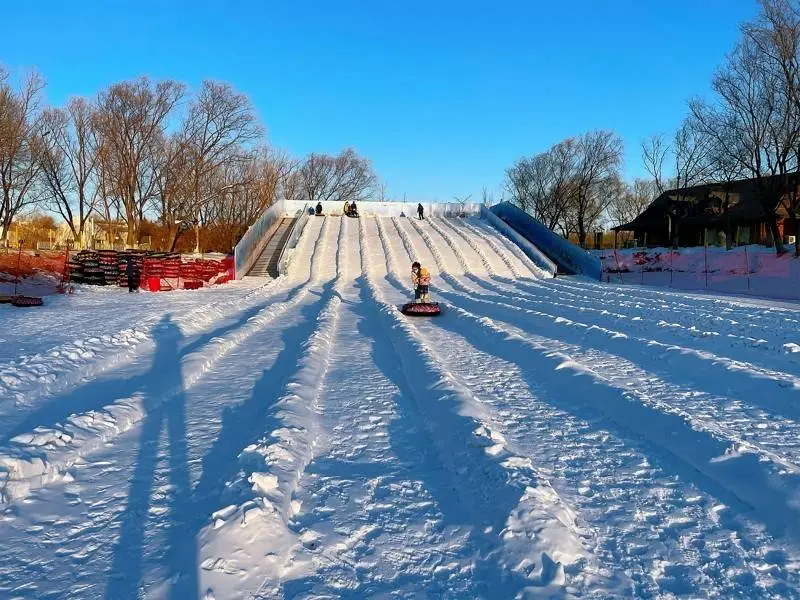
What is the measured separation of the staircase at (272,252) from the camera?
29703 mm

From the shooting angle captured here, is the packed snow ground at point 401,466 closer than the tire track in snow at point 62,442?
Yes

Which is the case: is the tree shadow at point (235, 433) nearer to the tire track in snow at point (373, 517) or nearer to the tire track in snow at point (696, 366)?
the tire track in snow at point (373, 517)

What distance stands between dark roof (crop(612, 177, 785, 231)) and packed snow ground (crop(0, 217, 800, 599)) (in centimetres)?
3743

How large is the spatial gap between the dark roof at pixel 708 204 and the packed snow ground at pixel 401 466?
37430 millimetres

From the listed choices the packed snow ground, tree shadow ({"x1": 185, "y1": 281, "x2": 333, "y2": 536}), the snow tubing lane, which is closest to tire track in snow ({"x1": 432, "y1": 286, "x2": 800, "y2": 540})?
the packed snow ground

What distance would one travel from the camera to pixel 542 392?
7.48m

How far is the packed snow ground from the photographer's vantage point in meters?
3.39

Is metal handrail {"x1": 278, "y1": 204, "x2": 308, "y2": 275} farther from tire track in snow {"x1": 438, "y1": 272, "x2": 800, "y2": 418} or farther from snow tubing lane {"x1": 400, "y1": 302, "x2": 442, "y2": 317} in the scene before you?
tire track in snow {"x1": 438, "y1": 272, "x2": 800, "y2": 418}

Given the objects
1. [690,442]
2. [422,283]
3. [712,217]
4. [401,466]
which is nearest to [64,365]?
[401,466]

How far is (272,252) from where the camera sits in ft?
108

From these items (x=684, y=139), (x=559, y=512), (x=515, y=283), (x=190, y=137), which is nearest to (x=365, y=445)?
(x=559, y=512)

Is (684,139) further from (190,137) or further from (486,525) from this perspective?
(486,525)

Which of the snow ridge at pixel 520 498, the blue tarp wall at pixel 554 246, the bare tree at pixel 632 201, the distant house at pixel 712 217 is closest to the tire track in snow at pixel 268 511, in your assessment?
the snow ridge at pixel 520 498

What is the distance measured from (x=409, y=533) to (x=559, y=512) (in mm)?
1056
